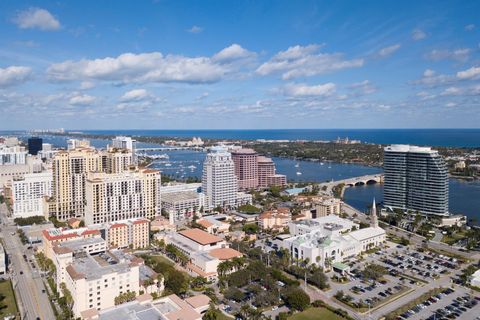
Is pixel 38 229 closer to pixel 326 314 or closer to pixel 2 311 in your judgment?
pixel 2 311

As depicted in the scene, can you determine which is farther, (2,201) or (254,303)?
(2,201)

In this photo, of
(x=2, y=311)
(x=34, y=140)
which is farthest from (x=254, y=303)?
(x=34, y=140)

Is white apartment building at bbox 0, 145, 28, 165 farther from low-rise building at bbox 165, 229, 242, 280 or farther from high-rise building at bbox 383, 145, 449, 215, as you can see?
high-rise building at bbox 383, 145, 449, 215

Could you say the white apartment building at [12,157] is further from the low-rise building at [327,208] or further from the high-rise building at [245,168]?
the low-rise building at [327,208]

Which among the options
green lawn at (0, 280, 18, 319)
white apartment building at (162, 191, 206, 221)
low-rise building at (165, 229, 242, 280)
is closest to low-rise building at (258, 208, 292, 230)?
low-rise building at (165, 229, 242, 280)

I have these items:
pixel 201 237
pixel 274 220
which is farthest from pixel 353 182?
pixel 201 237

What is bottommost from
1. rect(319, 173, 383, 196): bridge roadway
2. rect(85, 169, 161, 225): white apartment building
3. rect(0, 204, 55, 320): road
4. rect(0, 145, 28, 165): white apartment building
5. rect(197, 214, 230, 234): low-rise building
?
rect(0, 204, 55, 320): road

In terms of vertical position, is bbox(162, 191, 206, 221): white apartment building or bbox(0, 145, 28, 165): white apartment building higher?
bbox(0, 145, 28, 165): white apartment building
